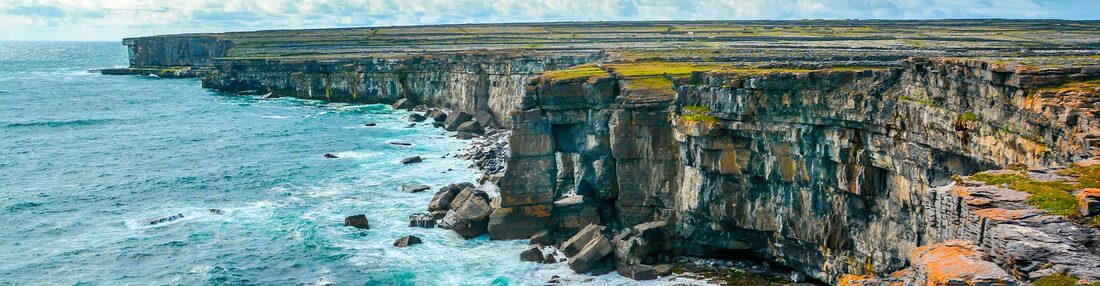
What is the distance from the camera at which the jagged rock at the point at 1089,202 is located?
82.7 feet

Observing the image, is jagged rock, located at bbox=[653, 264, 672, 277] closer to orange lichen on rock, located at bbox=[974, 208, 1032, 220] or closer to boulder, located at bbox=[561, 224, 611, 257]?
boulder, located at bbox=[561, 224, 611, 257]

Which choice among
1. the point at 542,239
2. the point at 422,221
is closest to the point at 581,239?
the point at 542,239

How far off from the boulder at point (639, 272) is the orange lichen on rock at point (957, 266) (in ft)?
80.2

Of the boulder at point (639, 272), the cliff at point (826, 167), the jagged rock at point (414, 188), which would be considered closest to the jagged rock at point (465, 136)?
the jagged rock at point (414, 188)

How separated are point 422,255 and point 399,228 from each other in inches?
274

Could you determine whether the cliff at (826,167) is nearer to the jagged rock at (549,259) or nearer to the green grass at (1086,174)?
the green grass at (1086,174)

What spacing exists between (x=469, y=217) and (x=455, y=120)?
2077 inches

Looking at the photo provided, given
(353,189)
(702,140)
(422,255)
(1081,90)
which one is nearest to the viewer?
(1081,90)

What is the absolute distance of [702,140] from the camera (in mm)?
52000

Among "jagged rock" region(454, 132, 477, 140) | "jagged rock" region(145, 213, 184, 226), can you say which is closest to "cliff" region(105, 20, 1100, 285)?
"jagged rock" region(145, 213, 184, 226)

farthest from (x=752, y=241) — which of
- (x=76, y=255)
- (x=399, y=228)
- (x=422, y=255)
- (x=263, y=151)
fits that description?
(x=263, y=151)

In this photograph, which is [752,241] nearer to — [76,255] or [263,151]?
[76,255]

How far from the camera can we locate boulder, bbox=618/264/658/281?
4975 cm

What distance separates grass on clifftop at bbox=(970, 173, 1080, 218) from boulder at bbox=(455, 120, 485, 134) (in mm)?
80307
